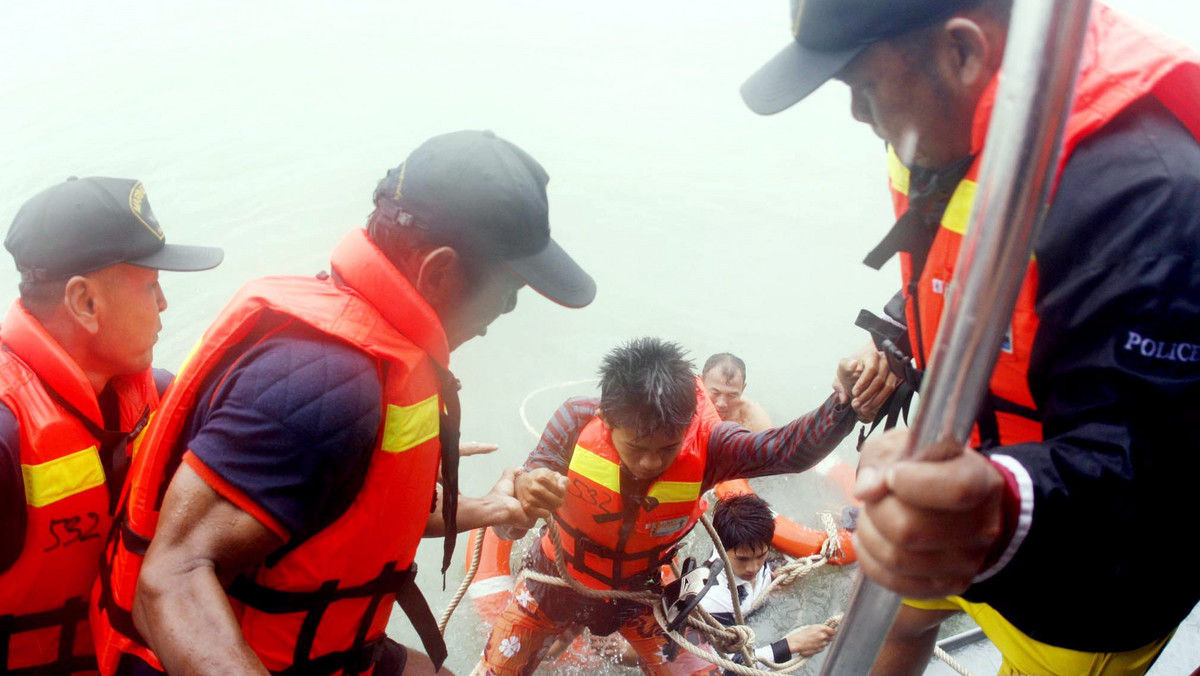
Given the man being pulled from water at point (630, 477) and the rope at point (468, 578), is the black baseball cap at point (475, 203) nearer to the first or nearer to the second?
the man being pulled from water at point (630, 477)

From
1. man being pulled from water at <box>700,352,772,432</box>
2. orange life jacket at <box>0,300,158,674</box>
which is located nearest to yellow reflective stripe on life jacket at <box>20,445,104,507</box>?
orange life jacket at <box>0,300,158,674</box>

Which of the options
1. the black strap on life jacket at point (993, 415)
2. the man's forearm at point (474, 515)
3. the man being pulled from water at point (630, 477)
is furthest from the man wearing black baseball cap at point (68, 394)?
the black strap on life jacket at point (993, 415)

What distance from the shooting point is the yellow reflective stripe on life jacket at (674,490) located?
2824 millimetres

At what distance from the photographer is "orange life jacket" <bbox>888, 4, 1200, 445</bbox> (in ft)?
3.58

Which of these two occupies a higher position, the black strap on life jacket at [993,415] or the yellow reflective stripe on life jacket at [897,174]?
the yellow reflective stripe on life jacket at [897,174]

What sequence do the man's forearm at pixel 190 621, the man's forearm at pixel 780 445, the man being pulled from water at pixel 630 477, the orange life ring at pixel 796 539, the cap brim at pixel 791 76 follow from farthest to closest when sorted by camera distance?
the orange life ring at pixel 796 539, the man being pulled from water at pixel 630 477, the man's forearm at pixel 780 445, the man's forearm at pixel 190 621, the cap brim at pixel 791 76

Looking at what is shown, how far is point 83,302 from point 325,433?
1.08 metres

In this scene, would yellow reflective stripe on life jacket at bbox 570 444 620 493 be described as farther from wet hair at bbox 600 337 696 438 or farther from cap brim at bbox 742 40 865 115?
cap brim at bbox 742 40 865 115

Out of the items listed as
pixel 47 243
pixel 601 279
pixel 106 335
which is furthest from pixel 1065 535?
pixel 601 279

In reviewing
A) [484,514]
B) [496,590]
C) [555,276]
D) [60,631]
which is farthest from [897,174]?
[496,590]

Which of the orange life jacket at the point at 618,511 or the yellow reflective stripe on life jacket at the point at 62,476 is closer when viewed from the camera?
the yellow reflective stripe on life jacket at the point at 62,476

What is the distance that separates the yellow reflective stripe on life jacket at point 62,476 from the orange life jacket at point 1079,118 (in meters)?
1.96

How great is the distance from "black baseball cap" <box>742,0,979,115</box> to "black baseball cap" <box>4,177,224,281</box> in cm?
170

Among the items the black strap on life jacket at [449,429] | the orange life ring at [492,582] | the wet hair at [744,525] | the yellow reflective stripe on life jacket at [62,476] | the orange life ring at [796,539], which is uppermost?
the black strap on life jacket at [449,429]
